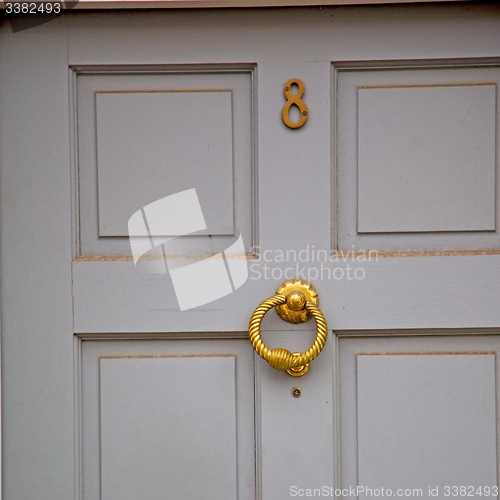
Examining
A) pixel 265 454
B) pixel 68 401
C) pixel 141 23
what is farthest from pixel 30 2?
pixel 265 454

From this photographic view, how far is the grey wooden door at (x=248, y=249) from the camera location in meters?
0.60

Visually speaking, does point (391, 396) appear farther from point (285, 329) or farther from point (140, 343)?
point (140, 343)

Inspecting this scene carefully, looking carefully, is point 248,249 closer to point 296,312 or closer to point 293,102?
point 296,312

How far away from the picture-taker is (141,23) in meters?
0.60

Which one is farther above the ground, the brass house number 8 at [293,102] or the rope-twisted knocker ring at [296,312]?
the brass house number 8 at [293,102]

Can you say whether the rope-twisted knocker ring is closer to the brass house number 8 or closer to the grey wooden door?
the grey wooden door

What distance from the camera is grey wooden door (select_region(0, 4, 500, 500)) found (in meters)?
0.60

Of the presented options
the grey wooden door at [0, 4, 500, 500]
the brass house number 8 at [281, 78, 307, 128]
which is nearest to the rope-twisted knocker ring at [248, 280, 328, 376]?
→ the grey wooden door at [0, 4, 500, 500]

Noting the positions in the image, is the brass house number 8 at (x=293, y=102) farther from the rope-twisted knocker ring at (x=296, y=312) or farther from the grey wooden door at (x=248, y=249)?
the rope-twisted knocker ring at (x=296, y=312)

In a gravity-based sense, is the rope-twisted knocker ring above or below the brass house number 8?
below

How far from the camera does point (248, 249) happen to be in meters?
0.62

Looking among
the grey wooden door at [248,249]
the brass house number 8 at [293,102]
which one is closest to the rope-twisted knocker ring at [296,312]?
the grey wooden door at [248,249]

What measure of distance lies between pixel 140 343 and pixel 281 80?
1.51 ft

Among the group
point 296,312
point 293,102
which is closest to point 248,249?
point 296,312
